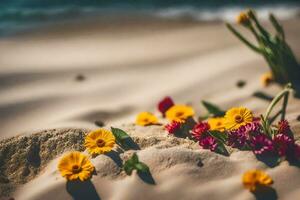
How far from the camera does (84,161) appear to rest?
248 centimetres

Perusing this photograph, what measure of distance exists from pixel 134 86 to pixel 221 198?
6.13 feet

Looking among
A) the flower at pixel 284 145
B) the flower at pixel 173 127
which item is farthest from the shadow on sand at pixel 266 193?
the flower at pixel 173 127

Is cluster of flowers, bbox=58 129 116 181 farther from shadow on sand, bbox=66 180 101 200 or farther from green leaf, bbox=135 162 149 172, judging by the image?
green leaf, bbox=135 162 149 172

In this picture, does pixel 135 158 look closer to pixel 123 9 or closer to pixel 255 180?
pixel 255 180

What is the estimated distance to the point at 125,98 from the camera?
3.78 metres

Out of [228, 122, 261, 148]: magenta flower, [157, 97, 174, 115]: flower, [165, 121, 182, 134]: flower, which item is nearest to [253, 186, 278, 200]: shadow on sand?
[228, 122, 261, 148]: magenta flower

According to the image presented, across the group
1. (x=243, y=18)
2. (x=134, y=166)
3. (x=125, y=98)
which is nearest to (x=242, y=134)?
(x=134, y=166)

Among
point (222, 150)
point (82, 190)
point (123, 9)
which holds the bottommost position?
point (82, 190)

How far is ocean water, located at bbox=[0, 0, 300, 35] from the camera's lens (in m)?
5.95

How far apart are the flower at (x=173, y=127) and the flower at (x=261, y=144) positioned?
1.63ft

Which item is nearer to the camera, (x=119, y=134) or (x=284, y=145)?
(x=284, y=145)

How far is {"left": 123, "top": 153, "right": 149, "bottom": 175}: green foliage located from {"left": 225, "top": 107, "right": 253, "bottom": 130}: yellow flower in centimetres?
60

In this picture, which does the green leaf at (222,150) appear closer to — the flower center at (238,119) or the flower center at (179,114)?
the flower center at (238,119)

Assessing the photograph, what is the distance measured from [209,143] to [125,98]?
1.28 meters
